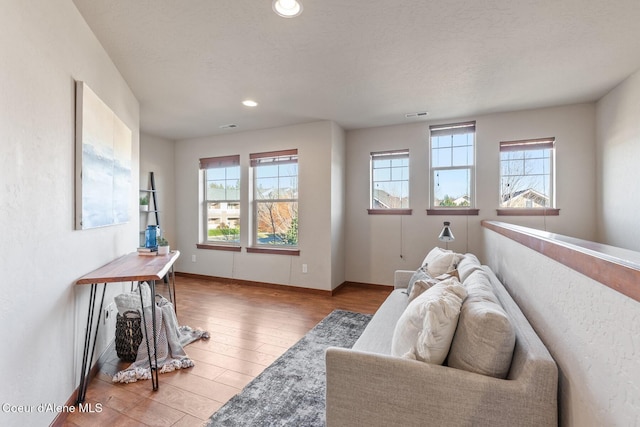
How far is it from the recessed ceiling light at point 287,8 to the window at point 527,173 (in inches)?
127

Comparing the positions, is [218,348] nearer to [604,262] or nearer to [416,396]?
[416,396]

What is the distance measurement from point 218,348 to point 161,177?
11.8 feet

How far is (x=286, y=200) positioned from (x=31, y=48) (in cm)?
337

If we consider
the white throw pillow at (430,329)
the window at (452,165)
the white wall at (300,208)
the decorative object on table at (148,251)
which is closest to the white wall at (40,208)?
the decorative object on table at (148,251)

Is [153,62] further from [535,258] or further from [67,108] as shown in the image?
[535,258]

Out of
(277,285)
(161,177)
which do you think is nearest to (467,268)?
(277,285)

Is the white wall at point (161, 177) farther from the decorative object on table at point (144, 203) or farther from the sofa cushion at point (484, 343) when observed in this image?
the sofa cushion at point (484, 343)

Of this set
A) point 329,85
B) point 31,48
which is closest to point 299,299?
point 329,85

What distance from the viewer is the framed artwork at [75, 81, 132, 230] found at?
1829mm

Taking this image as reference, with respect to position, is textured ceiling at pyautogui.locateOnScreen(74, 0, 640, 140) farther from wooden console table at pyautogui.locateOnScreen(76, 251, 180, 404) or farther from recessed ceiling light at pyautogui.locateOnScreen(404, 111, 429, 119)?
wooden console table at pyautogui.locateOnScreen(76, 251, 180, 404)

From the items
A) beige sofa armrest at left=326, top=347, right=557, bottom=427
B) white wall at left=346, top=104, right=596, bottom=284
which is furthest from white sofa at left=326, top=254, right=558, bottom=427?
white wall at left=346, top=104, right=596, bottom=284

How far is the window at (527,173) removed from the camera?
3715 millimetres

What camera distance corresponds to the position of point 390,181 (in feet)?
14.6

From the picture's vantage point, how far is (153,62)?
98.0 inches
